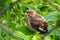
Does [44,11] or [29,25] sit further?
[44,11]

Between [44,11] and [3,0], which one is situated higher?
[44,11]

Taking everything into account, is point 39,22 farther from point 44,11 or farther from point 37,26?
point 44,11

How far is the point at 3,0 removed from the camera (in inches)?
54.9

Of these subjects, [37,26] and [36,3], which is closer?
[37,26]

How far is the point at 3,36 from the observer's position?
2623 mm

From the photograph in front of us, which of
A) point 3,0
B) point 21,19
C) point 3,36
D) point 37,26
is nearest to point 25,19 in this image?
point 21,19

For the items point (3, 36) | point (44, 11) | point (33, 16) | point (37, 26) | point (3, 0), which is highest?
point (44, 11)

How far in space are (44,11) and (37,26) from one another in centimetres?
98

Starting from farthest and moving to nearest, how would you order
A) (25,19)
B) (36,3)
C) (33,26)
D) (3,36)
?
(36,3)
(25,19)
(33,26)
(3,36)

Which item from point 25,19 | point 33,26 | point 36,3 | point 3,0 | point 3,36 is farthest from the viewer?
point 36,3

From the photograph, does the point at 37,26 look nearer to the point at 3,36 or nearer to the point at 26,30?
the point at 26,30

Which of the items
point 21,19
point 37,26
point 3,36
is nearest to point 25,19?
point 21,19

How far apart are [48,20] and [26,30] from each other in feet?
1.05

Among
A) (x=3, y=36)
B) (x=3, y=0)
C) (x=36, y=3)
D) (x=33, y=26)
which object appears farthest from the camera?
(x=36, y=3)
